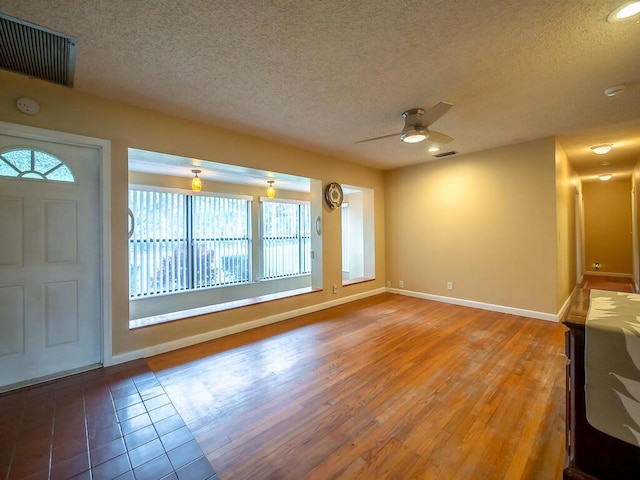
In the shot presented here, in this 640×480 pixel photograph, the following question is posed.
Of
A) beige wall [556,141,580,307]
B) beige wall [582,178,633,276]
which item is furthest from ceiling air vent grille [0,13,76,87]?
beige wall [582,178,633,276]

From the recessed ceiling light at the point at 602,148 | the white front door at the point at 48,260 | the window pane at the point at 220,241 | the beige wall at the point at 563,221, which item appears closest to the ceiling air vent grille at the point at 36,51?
the white front door at the point at 48,260

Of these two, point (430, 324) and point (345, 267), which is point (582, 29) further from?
point (345, 267)

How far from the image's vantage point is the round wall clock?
462 centimetres

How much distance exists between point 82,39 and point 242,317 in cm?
304

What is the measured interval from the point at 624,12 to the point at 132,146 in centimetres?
389

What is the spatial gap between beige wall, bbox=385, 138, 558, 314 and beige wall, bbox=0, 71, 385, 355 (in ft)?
7.30

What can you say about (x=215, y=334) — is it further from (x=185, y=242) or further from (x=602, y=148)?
(x=602, y=148)

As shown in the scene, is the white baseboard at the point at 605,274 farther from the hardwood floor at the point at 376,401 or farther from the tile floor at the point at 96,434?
the tile floor at the point at 96,434

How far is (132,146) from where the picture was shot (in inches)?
109

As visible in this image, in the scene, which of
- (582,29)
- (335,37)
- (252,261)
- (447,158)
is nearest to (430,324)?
(447,158)

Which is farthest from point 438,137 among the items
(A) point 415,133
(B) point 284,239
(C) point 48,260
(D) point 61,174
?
(B) point 284,239

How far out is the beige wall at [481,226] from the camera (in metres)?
3.88

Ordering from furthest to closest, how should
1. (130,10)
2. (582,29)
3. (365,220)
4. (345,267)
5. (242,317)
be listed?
(345,267) → (365,220) → (242,317) → (582,29) → (130,10)

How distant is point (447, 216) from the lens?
4.86 m
